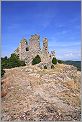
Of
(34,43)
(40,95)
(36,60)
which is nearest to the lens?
(40,95)

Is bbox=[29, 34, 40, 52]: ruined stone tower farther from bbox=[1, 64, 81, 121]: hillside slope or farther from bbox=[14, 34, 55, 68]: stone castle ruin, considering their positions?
bbox=[1, 64, 81, 121]: hillside slope

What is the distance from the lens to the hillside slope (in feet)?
19.1

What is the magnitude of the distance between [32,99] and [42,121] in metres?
1.07

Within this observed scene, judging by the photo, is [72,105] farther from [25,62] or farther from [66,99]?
[25,62]

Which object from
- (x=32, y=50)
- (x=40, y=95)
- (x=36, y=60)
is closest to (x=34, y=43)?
(x=32, y=50)

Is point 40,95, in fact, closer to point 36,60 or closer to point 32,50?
point 36,60

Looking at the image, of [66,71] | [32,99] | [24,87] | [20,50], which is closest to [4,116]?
[32,99]

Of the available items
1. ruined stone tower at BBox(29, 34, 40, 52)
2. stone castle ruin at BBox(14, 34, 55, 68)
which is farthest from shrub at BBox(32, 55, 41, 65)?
ruined stone tower at BBox(29, 34, 40, 52)

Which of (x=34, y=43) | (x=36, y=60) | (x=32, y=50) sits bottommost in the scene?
(x=36, y=60)

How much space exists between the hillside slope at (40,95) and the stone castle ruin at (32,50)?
83cm

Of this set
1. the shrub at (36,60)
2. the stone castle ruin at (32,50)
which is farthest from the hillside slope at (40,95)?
the stone castle ruin at (32,50)

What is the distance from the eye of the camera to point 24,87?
7.15 metres

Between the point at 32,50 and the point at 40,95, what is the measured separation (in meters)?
3.72

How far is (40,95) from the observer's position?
21.9 feet
